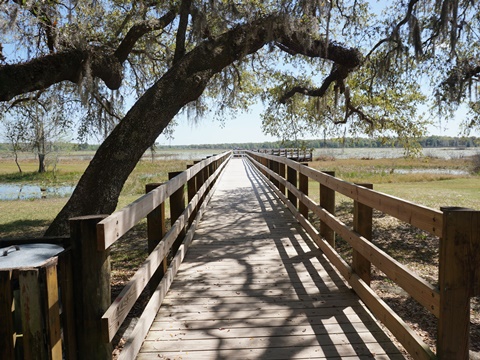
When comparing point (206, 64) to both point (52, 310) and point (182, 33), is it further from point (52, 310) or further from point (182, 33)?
point (52, 310)

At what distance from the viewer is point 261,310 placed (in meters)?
3.47

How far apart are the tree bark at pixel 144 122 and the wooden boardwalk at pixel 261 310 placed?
4.97ft

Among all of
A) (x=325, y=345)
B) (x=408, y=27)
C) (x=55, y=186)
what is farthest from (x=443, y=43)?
(x=55, y=186)

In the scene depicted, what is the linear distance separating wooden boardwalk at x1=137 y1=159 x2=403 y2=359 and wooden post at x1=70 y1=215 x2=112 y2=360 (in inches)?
30.8

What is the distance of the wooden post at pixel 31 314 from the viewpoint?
169cm

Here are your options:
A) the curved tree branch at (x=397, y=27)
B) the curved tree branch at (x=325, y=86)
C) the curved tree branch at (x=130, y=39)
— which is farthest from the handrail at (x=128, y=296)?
the curved tree branch at (x=397, y=27)

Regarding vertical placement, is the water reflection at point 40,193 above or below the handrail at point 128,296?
below

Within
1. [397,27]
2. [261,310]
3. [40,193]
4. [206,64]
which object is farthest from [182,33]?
[40,193]

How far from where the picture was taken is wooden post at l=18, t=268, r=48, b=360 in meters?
1.69

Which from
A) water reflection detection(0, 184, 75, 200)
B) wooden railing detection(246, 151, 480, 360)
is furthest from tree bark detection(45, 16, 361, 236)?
water reflection detection(0, 184, 75, 200)

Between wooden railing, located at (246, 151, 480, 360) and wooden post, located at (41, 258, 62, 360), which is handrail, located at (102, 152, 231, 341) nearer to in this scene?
wooden post, located at (41, 258, 62, 360)

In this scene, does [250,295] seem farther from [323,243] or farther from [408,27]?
[408,27]

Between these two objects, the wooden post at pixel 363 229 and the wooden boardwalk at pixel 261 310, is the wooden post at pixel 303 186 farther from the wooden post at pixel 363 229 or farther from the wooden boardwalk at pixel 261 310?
the wooden post at pixel 363 229

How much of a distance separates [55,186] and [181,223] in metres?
24.2
